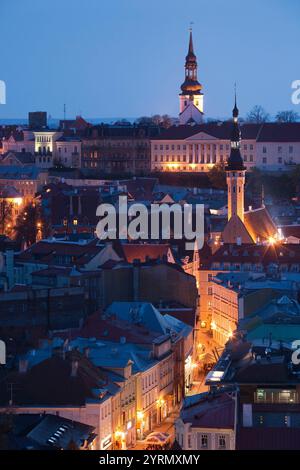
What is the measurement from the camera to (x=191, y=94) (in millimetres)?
57844

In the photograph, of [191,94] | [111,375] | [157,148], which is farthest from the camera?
[191,94]

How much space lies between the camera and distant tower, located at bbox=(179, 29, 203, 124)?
188ft

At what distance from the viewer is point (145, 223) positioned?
3297 centimetres

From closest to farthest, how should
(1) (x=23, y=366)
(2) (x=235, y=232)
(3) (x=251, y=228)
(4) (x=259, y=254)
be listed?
(1) (x=23, y=366) → (4) (x=259, y=254) → (2) (x=235, y=232) → (3) (x=251, y=228)

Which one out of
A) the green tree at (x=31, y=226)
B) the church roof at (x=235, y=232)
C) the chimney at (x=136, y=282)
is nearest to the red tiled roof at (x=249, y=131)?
the green tree at (x=31, y=226)

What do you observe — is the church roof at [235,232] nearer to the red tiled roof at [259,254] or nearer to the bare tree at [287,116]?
the red tiled roof at [259,254]

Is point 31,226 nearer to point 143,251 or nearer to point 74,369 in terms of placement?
point 143,251

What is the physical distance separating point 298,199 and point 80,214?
28.9 feet

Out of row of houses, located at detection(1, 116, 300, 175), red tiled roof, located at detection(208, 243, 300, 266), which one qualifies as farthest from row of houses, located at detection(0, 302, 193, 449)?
row of houses, located at detection(1, 116, 300, 175)

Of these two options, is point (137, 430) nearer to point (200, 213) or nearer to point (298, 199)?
point (200, 213)

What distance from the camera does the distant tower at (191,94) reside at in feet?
188

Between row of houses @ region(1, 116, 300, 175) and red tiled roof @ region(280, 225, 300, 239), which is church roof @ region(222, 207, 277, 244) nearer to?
red tiled roof @ region(280, 225, 300, 239)

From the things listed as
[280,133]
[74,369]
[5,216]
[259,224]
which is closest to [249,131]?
[280,133]

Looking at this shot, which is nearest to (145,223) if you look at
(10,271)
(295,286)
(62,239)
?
(62,239)
